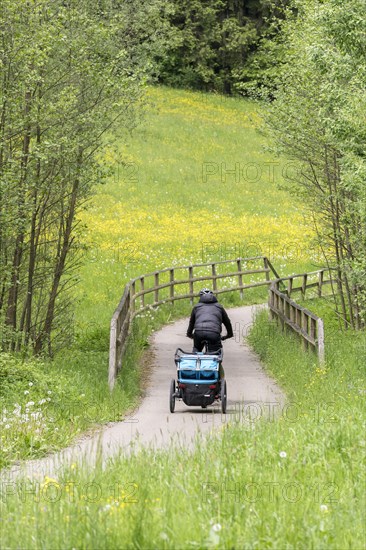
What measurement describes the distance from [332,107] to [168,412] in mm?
7312

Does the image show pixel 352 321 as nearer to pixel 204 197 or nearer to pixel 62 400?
pixel 62 400

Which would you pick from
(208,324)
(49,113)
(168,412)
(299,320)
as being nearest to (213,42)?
(299,320)

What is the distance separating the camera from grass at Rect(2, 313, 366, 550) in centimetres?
575

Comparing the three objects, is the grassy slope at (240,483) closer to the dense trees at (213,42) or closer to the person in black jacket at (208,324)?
the person in black jacket at (208,324)

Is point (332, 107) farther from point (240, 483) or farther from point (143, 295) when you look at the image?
point (240, 483)

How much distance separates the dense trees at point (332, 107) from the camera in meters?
15.8

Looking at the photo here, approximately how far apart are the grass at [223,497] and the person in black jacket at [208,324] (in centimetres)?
411

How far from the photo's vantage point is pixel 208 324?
13.9 metres

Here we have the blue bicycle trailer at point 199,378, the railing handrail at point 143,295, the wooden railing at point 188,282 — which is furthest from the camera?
the wooden railing at point 188,282

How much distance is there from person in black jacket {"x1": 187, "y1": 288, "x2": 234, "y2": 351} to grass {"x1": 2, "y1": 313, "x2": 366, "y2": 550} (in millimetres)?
4108

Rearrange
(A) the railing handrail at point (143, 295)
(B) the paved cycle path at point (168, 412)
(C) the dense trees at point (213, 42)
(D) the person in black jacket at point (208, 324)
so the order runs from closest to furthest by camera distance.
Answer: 1. (B) the paved cycle path at point (168, 412)
2. (D) the person in black jacket at point (208, 324)
3. (A) the railing handrail at point (143, 295)
4. (C) the dense trees at point (213, 42)

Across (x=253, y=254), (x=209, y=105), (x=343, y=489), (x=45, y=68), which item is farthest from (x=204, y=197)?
(x=343, y=489)

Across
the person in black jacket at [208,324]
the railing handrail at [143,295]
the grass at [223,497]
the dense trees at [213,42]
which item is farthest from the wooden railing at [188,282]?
the dense trees at [213,42]

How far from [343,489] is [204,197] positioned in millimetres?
45781
